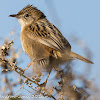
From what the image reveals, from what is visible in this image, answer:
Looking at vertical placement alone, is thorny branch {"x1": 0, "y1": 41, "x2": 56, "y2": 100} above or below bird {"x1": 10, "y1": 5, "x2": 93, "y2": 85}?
below

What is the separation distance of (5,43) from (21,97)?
3.23 ft

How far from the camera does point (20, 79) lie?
10.7ft

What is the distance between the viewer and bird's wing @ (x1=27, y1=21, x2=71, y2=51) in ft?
13.5

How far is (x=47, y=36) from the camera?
4.37m

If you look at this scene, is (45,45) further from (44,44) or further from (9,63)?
(9,63)

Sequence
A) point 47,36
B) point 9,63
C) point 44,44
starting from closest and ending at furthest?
1. point 9,63
2. point 44,44
3. point 47,36

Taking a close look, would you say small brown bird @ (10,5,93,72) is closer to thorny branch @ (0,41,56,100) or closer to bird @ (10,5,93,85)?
bird @ (10,5,93,85)

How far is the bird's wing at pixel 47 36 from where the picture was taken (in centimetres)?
410

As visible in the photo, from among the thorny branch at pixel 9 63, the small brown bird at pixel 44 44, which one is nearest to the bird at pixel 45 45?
the small brown bird at pixel 44 44

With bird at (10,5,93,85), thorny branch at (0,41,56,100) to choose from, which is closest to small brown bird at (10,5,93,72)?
bird at (10,5,93,85)

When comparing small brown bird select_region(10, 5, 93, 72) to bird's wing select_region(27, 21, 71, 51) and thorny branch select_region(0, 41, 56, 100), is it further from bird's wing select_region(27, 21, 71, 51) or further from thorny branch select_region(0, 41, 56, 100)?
thorny branch select_region(0, 41, 56, 100)

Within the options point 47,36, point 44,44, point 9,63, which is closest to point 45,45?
point 44,44

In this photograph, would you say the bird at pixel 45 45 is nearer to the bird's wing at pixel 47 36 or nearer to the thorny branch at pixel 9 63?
the bird's wing at pixel 47 36

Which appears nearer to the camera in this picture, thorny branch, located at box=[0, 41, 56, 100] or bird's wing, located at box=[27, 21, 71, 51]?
thorny branch, located at box=[0, 41, 56, 100]
